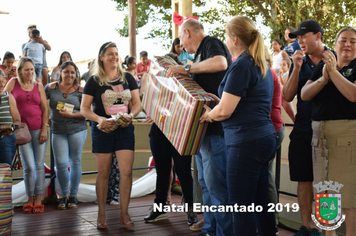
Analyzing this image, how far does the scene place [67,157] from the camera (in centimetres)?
438

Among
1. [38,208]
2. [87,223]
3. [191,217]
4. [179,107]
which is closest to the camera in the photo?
[179,107]

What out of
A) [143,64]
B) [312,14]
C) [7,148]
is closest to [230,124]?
[7,148]

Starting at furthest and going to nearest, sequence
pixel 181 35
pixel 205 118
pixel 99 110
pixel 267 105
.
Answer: pixel 99 110 → pixel 181 35 → pixel 205 118 → pixel 267 105

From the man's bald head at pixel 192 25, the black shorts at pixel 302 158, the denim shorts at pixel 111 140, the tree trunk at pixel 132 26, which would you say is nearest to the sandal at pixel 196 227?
the denim shorts at pixel 111 140

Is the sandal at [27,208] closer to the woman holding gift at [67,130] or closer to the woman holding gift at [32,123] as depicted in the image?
the woman holding gift at [32,123]

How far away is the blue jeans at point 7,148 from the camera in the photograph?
138 inches

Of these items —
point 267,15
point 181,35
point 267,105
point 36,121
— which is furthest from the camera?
point 267,15

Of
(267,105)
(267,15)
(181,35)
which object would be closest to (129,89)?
(181,35)

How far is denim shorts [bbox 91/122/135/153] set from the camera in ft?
10.9

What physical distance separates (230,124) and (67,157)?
260 centimetres

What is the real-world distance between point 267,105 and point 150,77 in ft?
3.52

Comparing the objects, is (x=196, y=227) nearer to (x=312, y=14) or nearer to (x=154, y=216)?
(x=154, y=216)

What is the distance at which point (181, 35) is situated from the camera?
300 centimetres

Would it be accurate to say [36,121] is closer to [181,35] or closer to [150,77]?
[150,77]
